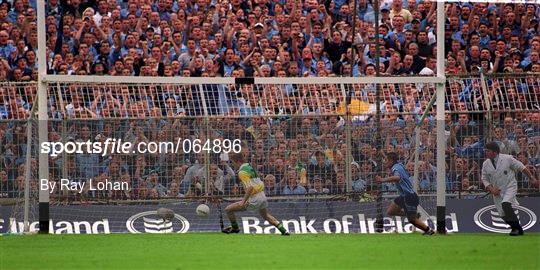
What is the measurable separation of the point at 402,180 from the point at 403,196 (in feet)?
1.02

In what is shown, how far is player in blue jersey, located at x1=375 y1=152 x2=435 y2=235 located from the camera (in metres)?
22.3

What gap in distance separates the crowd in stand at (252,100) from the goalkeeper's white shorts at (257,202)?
1014 millimetres

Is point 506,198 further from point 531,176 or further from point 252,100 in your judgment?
point 252,100

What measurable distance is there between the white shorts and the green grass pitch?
678 mm

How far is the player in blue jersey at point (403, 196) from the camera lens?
22.3 metres

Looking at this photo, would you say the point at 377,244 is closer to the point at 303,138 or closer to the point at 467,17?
the point at 303,138

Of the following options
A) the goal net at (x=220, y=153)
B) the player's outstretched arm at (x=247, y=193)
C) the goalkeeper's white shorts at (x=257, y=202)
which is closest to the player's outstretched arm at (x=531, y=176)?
the goal net at (x=220, y=153)

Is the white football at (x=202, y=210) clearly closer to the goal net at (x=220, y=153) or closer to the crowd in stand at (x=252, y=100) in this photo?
the goal net at (x=220, y=153)

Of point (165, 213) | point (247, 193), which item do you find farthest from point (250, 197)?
point (165, 213)

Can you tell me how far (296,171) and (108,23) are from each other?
22.3ft

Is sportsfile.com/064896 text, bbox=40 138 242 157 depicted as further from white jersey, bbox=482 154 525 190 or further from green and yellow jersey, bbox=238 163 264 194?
white jersey, bbox=482 154 525 190

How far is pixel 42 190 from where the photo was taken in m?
21.5

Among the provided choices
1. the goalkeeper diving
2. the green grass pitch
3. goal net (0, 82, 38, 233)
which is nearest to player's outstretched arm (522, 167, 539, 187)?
the green grass pitch

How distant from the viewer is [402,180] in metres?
22.5
